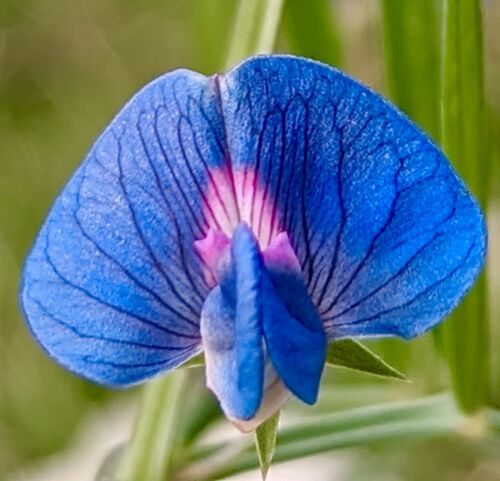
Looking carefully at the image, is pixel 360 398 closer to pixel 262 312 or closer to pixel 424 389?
pixel 424 389

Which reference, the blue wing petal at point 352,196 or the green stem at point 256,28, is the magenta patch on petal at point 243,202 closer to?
the blue wing petal at point 352,196

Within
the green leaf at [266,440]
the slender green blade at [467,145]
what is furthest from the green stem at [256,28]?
the green leaf at [266,440]

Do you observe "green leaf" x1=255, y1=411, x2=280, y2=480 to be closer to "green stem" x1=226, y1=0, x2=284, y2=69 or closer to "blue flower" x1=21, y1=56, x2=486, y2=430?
"blue flower" x1=21, y1=56, x2=486, y2=430

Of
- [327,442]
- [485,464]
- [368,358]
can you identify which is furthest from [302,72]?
[485,464]

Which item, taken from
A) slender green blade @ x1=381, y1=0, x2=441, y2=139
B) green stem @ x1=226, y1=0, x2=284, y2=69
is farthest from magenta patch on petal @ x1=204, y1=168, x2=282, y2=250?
slender green blade @ x1=381, y1=0, x2=441, y2=139

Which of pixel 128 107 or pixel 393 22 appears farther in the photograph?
pixel 393 22

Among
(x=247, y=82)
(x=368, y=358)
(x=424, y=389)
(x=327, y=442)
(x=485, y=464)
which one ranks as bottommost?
(x=485, y=464)

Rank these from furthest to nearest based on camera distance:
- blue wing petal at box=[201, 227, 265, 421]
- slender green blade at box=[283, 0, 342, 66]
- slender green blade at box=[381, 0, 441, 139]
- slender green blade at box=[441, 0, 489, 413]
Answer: slender green blade at box=[283, 0, 342, 66]
slender green blade at box=[381, 0, 441, 139]
slender green blade at box=[441, 0, 489, 413]
blue wing petal at box=[201, 227, 265, 421]
